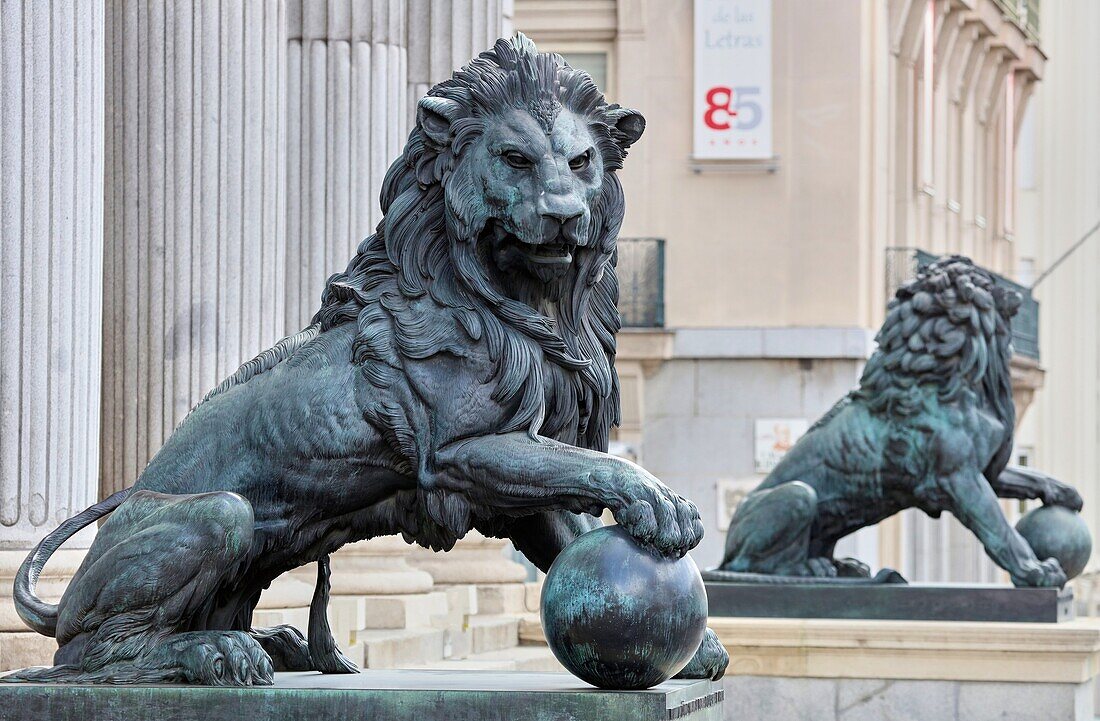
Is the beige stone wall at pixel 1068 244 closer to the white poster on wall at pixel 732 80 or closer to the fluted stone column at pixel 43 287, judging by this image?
the white poster on wall at pixel 732 80

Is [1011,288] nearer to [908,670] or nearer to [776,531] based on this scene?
[776,531]

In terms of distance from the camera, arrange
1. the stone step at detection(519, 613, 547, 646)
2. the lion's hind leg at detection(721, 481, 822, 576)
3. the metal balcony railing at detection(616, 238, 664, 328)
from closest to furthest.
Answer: the lion's hind leg at detection(721, 481, 822, 576) < the stone step at detection(519, 613, 547, 646) < the metal balcony railing at detection(616, 238, 664, 328)

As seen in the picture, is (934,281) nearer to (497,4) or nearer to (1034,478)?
(1034,478)

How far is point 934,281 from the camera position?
10.8 m

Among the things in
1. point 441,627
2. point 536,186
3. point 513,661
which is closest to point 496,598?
point 441,627

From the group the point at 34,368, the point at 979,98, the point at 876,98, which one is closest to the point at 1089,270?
the point at 979,98

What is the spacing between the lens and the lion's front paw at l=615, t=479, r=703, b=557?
5242 millimetres

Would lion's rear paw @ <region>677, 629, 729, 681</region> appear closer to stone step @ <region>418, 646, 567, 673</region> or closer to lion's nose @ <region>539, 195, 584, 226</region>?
lion's nose @ <region>539, 195, 584, 226</region>

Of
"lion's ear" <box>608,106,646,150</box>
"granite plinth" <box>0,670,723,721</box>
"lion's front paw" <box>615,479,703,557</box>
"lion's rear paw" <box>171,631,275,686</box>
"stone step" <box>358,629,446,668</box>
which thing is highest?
"lion's ear" <box>608,106,646,150</box>

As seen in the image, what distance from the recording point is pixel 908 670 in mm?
10672

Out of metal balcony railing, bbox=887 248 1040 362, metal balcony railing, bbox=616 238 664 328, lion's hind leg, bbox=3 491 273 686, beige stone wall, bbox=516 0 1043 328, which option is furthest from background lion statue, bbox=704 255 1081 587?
metal balcony railing, bbox=616 238 664 328

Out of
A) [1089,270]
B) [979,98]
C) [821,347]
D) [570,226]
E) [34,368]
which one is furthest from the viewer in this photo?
[1089,270]

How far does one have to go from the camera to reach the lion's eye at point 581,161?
557cm

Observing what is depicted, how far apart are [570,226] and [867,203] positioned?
22377 mm
